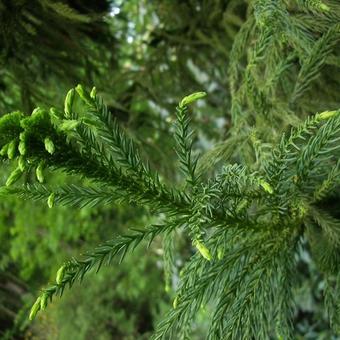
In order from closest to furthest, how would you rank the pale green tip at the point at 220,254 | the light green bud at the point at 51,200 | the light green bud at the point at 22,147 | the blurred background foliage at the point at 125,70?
the light green bud at the point at 22,147 < the light green bud at the point at 51,200 < the pale green tip at the point at 220,254 < the blurred background foliage at the point at 125,70

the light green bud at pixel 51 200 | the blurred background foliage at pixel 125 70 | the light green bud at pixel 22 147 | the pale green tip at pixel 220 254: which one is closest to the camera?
the light green bud at pixel 22 147

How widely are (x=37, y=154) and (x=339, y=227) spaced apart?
71 cm

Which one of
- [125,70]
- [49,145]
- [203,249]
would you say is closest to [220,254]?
[203,249]

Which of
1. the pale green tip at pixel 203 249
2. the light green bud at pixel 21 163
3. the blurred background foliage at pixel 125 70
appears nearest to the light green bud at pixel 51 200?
the light green bud at pixel 21 163

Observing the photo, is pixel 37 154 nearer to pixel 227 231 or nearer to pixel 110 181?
pixel 110 181

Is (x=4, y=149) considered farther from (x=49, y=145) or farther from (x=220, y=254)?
(x=220, y=254)

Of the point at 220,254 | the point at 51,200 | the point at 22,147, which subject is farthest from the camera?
the point at 220,254

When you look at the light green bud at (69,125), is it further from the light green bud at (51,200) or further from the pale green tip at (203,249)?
the pale green tip at (203,249)

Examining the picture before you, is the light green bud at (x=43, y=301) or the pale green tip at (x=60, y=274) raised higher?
the pale green tip at (x=60, y=274)

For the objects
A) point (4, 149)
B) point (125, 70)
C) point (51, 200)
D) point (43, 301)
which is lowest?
point (125, 70)

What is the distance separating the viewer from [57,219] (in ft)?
11.9

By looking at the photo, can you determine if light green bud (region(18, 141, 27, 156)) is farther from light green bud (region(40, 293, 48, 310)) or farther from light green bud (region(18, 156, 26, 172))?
light green bud (region(40, 293, 48, 310))

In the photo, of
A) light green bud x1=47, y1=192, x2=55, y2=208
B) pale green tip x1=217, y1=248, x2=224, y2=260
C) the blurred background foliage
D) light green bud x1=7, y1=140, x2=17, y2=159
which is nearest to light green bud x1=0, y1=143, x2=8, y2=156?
light green bud x1=7, y1=140, x2=17, y2=159

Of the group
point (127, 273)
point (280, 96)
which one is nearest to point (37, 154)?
point (280, 96)
